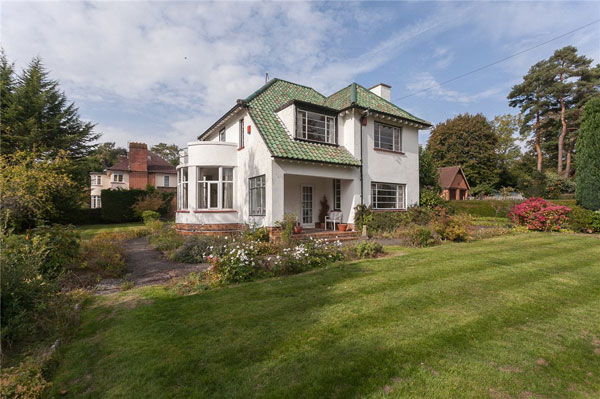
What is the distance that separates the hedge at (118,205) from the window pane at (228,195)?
658 inches

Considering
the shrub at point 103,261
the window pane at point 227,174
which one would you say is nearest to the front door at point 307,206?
the window pane at point 227,174

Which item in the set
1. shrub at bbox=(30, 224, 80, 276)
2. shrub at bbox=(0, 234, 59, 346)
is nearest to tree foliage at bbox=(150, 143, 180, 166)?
shrub at bbox=(30, 224, 80, 276)

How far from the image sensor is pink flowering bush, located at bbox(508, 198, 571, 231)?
45.0 ft

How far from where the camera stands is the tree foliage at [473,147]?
41.1 m

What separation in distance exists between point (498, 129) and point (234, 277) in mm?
56047

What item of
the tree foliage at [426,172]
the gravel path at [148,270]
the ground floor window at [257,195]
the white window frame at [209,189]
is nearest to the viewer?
the gravel path at [148,270]

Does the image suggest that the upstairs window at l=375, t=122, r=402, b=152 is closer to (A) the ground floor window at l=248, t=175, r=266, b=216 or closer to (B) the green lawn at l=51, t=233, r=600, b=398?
(A) the ground floor window at l=248, t=175, r=266, b=216

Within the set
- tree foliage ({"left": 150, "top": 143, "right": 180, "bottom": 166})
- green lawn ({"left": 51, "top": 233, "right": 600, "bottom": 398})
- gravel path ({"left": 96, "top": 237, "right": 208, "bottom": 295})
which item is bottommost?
gravel path ({"left": 96, "top": 237, "right": 208, "bottom": 295})

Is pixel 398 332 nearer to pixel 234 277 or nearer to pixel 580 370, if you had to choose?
pixel 580 370

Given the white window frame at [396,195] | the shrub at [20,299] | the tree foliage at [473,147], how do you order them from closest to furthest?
the shrub at [20,299] → the white window frame at [396,195] → the tree foliage at [473,147]

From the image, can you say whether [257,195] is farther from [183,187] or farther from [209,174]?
[183,187]

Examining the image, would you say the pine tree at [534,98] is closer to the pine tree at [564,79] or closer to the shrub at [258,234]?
the pine tree at [564,79]

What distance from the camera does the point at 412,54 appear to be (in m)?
13.6

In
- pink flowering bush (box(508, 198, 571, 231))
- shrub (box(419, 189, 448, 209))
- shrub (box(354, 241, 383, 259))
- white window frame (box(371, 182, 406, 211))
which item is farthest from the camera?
shrub (box(419, 189, 448, 209))
